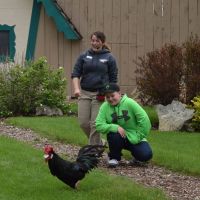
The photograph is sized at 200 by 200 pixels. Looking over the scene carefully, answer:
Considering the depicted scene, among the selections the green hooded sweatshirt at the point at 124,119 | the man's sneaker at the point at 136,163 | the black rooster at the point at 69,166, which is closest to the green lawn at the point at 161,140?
the man's sneaker at the point at 136,163

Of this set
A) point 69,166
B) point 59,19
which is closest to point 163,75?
point 59,19

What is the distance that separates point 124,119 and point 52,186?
1.60 metres

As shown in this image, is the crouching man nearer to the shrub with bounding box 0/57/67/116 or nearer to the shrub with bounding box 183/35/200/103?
the shrub with bounding box 183/35/200/103

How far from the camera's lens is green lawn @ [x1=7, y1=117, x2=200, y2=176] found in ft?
29.5

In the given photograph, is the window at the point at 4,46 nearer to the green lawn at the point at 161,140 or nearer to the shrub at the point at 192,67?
the green lawn at the point at 161,140

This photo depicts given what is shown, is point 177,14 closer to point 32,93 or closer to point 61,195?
point 32,93

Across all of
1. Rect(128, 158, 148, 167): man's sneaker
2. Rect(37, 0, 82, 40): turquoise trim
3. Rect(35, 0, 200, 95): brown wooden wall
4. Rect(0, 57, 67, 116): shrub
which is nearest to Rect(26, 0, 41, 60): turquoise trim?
Rect(35, 0, 200, 95): brown wooden wall

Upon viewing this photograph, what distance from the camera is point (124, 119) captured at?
8648 mm

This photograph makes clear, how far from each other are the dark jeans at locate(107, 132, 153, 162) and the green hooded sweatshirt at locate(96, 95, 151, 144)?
11 centimetres

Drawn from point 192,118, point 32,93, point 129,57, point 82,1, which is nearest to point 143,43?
point 129,57

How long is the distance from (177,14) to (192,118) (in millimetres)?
6040

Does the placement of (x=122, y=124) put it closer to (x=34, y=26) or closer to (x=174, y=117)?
(x=174, y=117)

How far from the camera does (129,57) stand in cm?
1788

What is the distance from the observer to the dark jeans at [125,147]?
871 cm
